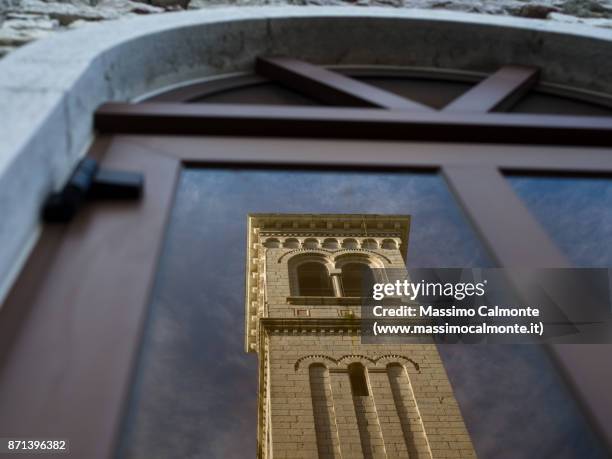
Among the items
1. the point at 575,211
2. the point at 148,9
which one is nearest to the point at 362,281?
the point at 575,211

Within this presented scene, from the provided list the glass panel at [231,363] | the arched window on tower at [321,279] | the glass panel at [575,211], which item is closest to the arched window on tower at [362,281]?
the glass panel at [231,363]

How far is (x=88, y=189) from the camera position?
212 cm

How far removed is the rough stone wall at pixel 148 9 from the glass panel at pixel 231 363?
57.7 inches

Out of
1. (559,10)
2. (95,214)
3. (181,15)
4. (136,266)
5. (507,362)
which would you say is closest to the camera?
(507,362)

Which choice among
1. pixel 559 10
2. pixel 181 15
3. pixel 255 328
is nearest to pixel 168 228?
pixel 255 328

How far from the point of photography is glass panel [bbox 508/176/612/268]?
2287 mm

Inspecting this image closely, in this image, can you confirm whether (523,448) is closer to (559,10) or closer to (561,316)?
(561,316)

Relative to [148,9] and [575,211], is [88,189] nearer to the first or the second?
[575,211]

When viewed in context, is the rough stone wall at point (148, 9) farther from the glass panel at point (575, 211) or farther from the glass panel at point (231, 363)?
the glass panel at point (575, 211)

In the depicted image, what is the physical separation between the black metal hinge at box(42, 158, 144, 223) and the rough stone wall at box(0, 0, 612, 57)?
1162 millimetres

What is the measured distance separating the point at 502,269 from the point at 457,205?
420 millimetres

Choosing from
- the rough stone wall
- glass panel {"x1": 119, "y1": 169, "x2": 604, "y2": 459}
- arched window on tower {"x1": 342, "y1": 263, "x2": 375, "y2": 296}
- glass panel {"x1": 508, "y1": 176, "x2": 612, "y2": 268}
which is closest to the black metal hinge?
glass panel {"x1": 119, "y1": 169, "x2": 604, "y2": 459}

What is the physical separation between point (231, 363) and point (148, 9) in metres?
2.82

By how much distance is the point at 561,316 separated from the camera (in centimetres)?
192
